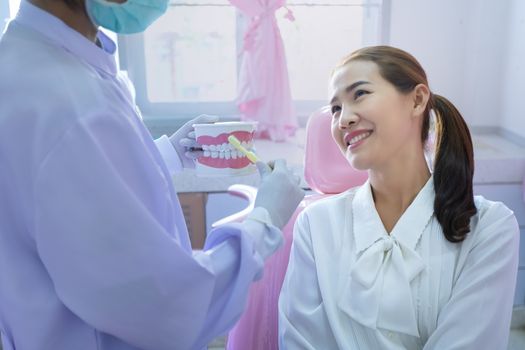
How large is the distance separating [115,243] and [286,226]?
89 cm

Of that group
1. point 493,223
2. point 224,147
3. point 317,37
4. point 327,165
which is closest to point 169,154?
point 224,147

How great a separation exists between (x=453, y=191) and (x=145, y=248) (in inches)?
31.8

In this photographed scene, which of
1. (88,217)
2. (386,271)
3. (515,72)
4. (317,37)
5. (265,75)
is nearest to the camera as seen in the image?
(88,217)

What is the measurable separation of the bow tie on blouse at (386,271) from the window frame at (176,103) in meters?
1.60

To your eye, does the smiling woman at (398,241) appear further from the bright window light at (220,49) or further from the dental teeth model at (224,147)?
the bright window light at (220,49)

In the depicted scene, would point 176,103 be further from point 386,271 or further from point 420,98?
point 386,271

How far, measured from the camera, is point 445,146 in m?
1.27

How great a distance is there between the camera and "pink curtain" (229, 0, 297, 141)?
2.52 m

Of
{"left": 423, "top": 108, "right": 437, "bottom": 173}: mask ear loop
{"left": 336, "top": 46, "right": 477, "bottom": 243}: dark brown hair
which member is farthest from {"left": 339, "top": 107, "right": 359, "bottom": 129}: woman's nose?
{"left": 423, "top": 108, "right": 437, "bottom": 173}: mask ear loop

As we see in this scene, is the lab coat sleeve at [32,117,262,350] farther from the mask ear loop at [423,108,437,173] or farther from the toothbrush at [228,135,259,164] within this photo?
the mask ear loop at [423,108,437,173]

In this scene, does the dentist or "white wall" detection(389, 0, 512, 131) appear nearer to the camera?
the dentist

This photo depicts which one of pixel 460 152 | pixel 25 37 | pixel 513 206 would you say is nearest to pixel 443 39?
pixel 513 206

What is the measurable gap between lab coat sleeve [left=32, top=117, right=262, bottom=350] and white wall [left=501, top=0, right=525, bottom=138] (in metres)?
2.11

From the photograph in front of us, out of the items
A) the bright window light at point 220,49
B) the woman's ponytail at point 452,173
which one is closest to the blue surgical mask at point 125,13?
the woman's ponytail at point 452,173
